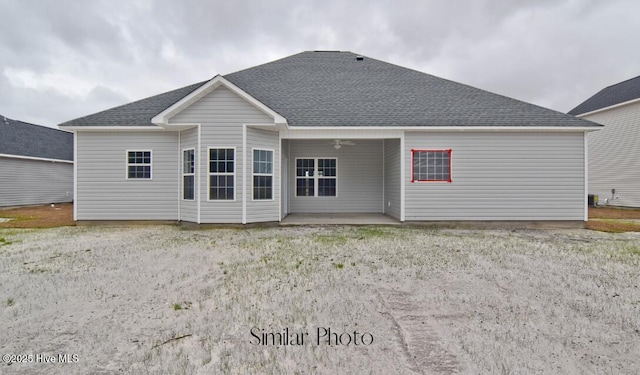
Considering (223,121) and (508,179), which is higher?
(223,121)

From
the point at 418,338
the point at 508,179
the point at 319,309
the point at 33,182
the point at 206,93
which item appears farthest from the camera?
the point at 33,182

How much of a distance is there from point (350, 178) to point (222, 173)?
17.7 feet

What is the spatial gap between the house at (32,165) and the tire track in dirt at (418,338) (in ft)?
66.6

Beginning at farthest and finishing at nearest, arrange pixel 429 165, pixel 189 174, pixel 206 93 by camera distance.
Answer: pixel 429 165 → pixel 189 174 → pixel 206 93

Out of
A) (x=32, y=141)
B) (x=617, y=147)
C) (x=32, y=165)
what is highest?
(x=32, y=141)

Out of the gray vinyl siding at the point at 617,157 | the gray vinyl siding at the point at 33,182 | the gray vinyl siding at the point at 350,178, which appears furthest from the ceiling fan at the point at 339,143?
the gray vinyl siding at the point at 33,182

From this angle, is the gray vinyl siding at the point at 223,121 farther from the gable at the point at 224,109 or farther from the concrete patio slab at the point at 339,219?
the concrete patio slab at the point at 339,219

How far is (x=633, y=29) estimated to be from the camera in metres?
26.5

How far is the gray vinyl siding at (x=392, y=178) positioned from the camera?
11.7 m

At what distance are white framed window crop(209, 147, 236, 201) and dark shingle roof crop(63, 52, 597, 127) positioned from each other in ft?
7.43

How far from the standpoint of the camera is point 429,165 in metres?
11.1

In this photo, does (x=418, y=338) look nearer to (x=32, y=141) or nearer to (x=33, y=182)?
(x=33, y=182)

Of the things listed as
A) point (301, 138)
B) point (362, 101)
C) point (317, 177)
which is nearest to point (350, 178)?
point (317, 177)

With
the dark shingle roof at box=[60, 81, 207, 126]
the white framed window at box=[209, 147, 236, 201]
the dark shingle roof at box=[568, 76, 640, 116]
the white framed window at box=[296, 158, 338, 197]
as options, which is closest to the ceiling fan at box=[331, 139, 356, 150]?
the white framed window at box=[296, 158, 338, 197]
